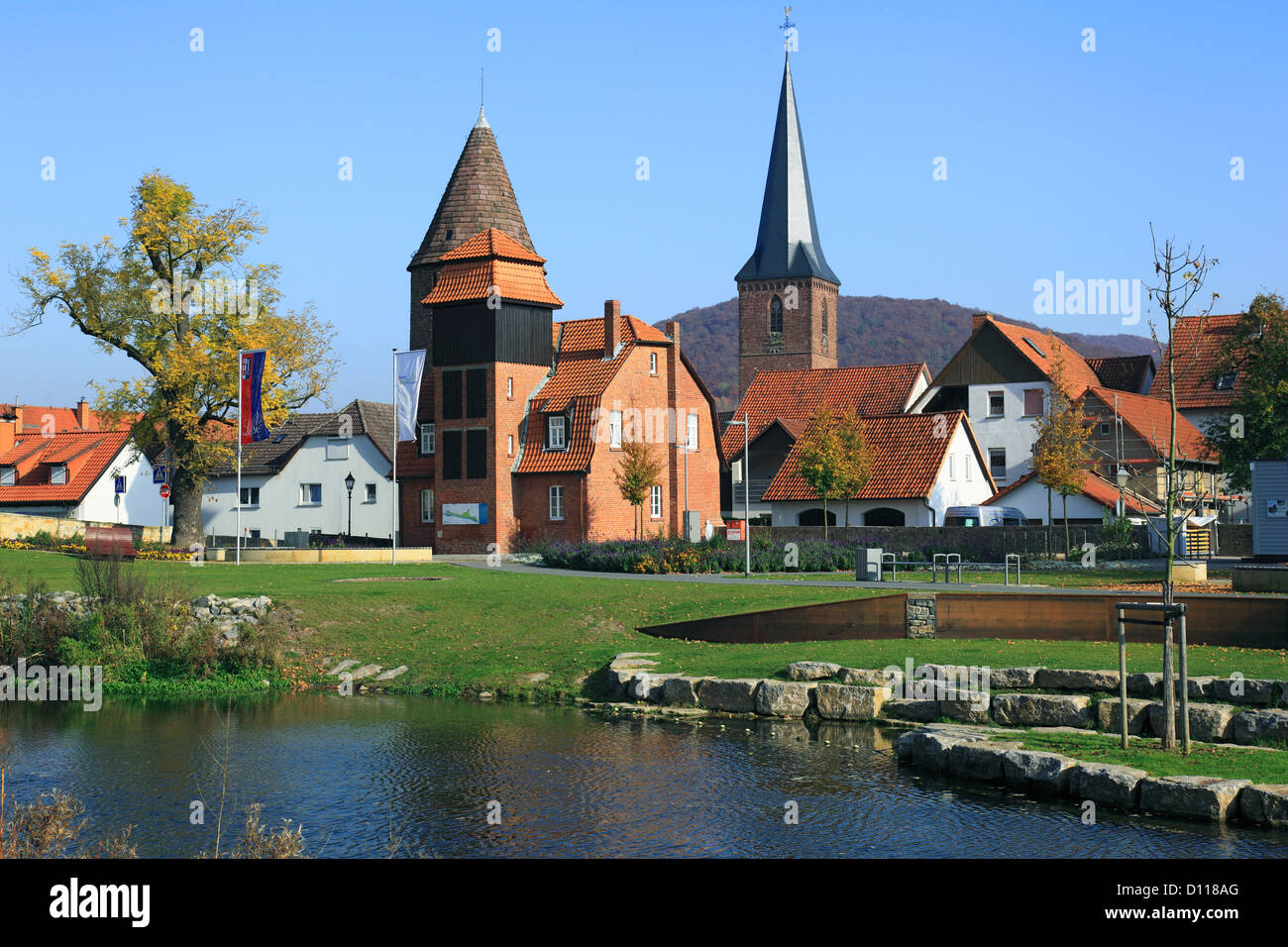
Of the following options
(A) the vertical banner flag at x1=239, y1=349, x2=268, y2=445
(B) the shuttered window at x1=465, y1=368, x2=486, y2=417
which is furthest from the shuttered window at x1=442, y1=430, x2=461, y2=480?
(A) the vertical banner flag at x1=239, y1=349, x2=268, y2=445

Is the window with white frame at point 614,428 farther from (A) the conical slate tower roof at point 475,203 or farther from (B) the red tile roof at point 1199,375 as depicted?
(B) the red tile roof at point 1199,375

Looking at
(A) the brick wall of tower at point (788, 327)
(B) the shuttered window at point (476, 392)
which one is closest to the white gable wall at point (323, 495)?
(B) the shuttered window at point (476, 392)

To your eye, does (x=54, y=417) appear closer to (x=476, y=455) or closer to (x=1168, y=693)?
(x=476, y=455)

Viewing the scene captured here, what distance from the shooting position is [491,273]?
58250mm

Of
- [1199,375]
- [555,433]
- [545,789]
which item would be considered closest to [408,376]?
[555,433]

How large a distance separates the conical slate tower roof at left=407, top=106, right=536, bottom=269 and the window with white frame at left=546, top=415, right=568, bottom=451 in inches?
530

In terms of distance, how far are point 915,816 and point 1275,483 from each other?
112ft

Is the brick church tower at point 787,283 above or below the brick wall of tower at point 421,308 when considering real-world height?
above

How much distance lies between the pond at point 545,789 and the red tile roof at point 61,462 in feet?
187

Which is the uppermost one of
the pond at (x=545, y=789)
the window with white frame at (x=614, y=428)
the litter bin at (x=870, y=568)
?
the window with white frame at (x=614, y=428)

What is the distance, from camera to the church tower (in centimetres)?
6862

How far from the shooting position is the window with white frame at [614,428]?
197 ft

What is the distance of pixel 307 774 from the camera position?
16469 mm
